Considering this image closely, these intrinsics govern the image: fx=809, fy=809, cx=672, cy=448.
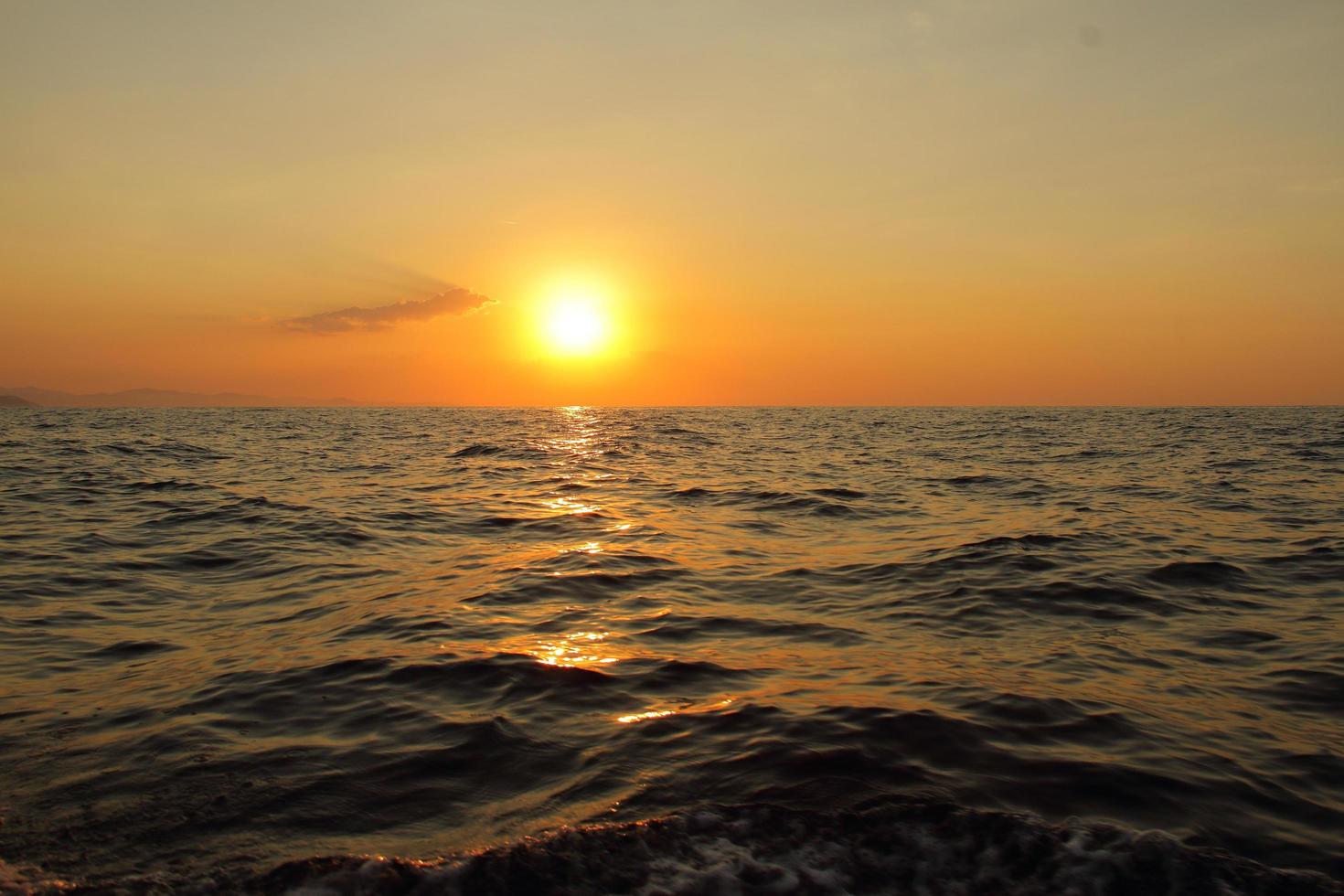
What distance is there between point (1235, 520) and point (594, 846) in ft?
61.4

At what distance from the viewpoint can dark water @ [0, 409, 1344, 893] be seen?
16.4ft

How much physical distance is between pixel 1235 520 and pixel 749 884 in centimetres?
1829

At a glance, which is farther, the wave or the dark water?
Result: the dark water

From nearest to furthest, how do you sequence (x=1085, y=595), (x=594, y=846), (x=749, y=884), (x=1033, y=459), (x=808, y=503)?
(x=749, y=884) → (x=594, y=846) → (x=1085, y=595) → (x=808, y=503) → (x=1033, y=459)

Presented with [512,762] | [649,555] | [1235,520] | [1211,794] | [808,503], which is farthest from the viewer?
[808,503]

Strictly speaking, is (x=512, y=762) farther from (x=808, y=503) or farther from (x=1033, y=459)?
(x=1033, y=459)

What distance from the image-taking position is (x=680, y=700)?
7676mm

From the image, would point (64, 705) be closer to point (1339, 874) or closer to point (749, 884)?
point (749, 884)

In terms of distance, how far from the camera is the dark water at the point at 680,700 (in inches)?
197

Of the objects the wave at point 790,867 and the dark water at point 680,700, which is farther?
the dark water at point 680,700

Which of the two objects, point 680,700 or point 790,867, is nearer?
point 790,867

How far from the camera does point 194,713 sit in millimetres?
7238

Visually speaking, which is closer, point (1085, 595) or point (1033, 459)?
point (1085, 595)

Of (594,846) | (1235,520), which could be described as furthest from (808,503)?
(594,846)
